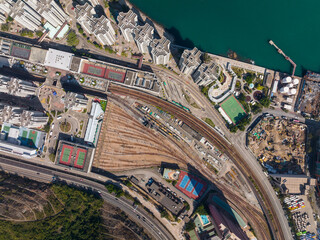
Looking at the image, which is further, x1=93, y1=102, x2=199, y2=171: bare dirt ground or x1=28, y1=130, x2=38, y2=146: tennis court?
x1=93, y1=102, x2=199, y2=171: bare dirt ground

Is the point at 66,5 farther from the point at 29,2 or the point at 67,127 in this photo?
the point at 67,127

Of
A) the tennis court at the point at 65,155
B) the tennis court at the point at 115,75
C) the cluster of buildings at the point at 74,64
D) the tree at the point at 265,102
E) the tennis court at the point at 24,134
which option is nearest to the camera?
the tennis court at the point at 65,155

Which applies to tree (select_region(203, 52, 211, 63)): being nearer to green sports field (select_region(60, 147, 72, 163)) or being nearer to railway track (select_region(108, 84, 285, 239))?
railway track (select_region(108, 84, 285, 239))

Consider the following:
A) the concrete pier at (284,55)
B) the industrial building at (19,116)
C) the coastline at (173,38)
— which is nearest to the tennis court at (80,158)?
the industrial building at (19,116)

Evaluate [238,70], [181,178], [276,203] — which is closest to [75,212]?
[181,178]

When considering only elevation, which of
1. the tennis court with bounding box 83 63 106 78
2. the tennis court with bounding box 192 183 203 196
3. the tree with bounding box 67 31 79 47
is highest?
the tree with bounding box 67 31 79 47

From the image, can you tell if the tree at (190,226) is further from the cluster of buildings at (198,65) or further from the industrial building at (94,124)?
the cluster of buildings at (198,65)

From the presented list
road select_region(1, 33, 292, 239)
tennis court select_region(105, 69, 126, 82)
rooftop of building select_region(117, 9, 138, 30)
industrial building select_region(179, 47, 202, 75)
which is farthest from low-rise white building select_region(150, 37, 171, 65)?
tennis court select_region(105, 69, 126, 82)
